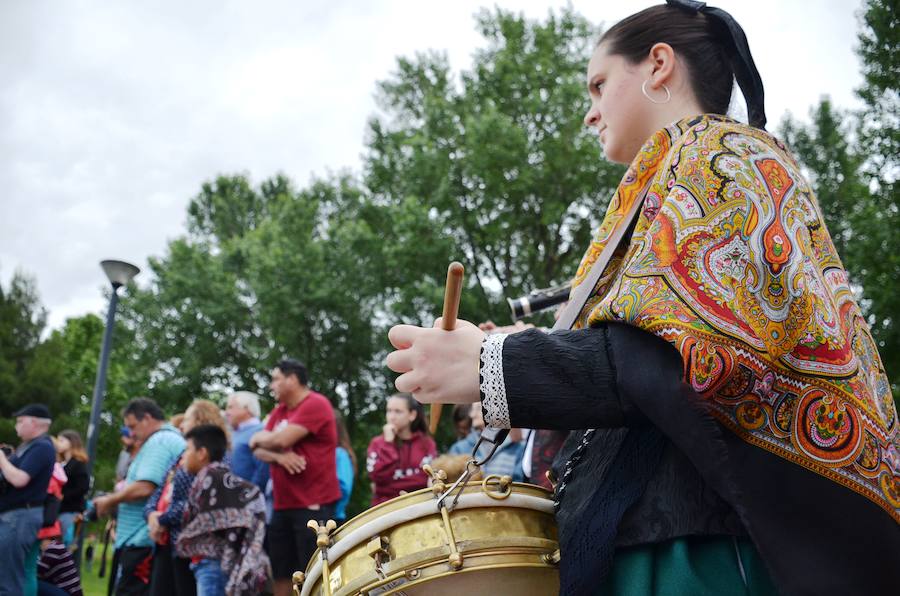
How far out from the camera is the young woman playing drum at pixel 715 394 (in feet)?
4.02

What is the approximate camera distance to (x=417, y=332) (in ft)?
4.54

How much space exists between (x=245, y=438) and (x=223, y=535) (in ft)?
5.37

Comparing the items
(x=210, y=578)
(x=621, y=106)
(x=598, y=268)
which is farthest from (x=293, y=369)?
(x=598, y=268)

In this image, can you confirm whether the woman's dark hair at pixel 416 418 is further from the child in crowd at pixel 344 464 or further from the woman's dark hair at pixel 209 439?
the woman's dark hair at pixel 209 439

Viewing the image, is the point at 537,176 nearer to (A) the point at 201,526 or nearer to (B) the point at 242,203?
(A) the point at 201,526

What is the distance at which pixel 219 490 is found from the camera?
6449 millimetres

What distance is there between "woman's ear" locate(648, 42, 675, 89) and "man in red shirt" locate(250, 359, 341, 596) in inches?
212

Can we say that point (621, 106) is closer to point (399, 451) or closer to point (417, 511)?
point (417, 511)

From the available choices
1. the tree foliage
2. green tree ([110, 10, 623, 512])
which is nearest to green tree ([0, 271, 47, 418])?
green tree ([110, 10, 623, 512])

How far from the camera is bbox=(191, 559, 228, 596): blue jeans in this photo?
20.8ft

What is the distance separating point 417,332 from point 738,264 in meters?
0.54

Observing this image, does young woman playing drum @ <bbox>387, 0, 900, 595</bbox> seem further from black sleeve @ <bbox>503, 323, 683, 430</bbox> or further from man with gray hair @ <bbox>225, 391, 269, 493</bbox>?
man with gray hair @ <bbox>225, 391, 269, 493</bbox>

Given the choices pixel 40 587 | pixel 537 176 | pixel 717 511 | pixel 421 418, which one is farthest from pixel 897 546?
pixel 537 176

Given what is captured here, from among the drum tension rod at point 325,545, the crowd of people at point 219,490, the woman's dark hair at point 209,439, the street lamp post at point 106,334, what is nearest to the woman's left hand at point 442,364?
the drum tension rod at point 325,545
